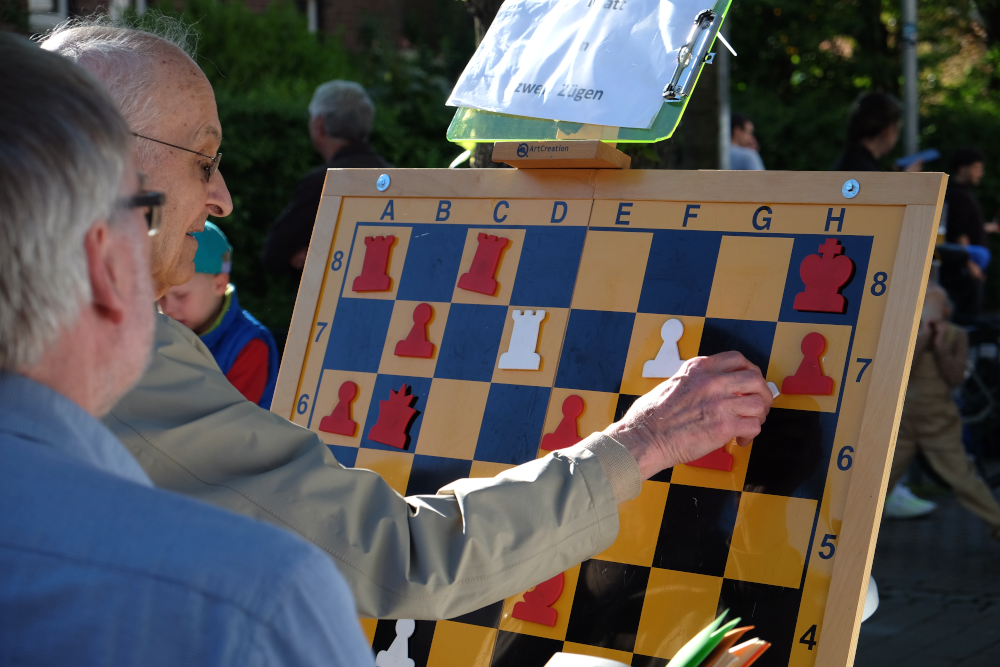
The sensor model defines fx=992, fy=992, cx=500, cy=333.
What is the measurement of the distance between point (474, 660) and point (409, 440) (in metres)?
0.45

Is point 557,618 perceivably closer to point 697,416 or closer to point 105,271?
point 697,416

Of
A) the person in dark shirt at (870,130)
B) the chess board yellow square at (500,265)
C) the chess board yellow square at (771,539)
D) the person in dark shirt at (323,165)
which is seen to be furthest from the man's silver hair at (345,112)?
the chess board yellow square at (771,539)

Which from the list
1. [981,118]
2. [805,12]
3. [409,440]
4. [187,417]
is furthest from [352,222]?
[805,12]

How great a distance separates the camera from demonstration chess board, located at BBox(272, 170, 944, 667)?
1652 mm

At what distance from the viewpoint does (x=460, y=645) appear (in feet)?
6.08

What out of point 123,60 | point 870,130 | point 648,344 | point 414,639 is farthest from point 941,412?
point 123,60

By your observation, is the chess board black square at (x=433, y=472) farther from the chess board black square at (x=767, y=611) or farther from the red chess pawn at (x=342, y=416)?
the chess board black square at (x=767, y=611)

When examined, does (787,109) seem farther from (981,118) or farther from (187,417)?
(187,417)

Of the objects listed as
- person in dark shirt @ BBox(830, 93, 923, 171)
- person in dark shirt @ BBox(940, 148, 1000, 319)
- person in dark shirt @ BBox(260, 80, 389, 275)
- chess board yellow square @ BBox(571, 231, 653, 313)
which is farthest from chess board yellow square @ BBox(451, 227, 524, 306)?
person in dark shirt @ BBox(940, 148, 1000, 319)

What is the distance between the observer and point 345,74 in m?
10.2

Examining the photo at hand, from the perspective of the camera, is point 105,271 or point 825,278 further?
point 825,278

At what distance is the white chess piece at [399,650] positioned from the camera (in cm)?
190

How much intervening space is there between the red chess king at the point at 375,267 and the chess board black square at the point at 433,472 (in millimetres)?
409

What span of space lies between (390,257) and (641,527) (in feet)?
2.71
